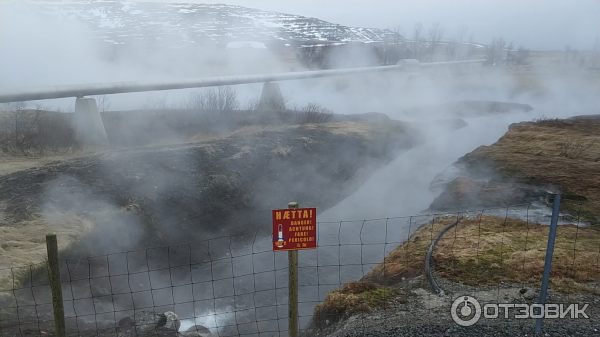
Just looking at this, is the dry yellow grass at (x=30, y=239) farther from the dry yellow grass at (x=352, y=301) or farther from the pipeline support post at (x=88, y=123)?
the pipeline support post at (x=88, y=123)

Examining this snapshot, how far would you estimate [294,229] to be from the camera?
3650 millimetres

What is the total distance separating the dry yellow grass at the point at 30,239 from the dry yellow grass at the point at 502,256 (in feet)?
14.4

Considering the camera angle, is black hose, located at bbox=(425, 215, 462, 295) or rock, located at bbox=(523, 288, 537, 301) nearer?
rock, located at bbox=(523, 288, 537, 301)

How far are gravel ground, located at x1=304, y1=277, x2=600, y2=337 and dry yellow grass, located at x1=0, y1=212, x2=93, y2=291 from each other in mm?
3776

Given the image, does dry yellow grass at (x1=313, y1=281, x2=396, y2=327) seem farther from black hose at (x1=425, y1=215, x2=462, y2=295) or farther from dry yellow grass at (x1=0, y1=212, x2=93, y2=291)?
dry yellow grass at (x1=0, y1=212, x2=93, y2=291)

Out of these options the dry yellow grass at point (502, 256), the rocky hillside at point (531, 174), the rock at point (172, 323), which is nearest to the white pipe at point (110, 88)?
the rock at point (172, 323)

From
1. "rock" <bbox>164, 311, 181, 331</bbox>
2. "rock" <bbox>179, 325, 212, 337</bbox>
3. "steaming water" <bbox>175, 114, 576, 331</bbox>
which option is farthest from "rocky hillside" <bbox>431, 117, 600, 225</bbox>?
"rock" <bbox>164, 311, 181, 331</bbox>

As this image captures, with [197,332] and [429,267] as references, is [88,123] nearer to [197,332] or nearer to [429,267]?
[197,332]

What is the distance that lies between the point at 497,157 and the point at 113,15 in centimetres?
1443

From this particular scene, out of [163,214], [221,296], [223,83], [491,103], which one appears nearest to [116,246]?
[163,214]

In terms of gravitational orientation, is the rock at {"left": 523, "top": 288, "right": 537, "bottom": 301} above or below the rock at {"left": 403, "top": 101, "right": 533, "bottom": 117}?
above

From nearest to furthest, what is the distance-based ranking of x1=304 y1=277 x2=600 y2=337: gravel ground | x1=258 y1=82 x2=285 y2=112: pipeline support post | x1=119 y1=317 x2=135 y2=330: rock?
x1=304 y1=277 x2=600 y2=337: gravel ground
x1=119 y1=317 x2=135 y2=330: rock
x1=258 y1=82 x2=285 y2=112: pipeline support post

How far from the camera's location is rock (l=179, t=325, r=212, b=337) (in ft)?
17.5

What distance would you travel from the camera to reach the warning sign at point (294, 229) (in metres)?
3.60
